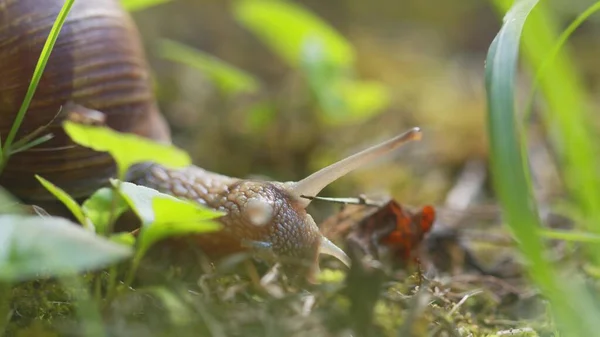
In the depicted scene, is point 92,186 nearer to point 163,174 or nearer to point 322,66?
point 163,174

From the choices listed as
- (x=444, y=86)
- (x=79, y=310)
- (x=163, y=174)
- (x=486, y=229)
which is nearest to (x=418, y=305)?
(x=79, y=310)

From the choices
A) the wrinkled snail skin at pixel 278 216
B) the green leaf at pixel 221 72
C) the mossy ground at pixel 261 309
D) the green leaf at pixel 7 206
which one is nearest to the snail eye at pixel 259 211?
the wrinkled snail skin at pixel 278 216

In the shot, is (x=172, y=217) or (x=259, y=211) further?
(x=259, y=211)

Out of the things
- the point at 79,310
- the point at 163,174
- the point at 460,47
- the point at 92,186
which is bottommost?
the point at 79,310

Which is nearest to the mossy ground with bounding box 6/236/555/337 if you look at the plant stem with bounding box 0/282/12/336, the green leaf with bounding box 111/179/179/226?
the plant stem with bounding box 0/282/12/336

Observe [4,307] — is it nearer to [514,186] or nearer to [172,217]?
[172,217]

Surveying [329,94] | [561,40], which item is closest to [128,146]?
[561,40]
